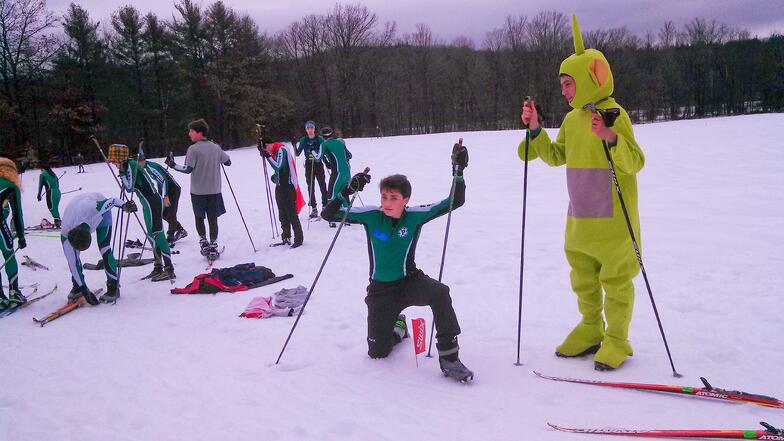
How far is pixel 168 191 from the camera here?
8484 mm

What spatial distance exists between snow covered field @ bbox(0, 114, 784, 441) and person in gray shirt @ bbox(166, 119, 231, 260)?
26.0 inches

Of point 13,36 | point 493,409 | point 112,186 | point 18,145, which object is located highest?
point 13,36

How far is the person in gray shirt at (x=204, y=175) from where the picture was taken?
7.28 meters

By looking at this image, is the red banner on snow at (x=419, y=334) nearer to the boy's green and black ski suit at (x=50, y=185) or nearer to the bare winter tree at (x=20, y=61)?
the boy's green and black ski suit at (x=50, y=185)

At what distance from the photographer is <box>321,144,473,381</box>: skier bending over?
11.8 feet

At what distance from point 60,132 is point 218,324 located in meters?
35.6

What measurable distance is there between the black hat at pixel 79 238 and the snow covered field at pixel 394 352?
83 cm

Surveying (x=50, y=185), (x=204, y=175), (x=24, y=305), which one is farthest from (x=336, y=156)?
(x=50, y=185)

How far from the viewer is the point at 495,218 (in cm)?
934

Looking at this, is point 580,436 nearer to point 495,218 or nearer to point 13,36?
point 495,218

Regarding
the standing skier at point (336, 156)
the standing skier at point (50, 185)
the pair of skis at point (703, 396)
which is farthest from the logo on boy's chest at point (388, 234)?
the standing skier at point (50, 185)

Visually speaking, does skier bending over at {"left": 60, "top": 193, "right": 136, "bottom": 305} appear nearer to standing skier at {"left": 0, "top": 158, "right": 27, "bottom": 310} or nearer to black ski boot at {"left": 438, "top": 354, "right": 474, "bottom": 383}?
standing skier at {"left": 0, "top": 158, "right": 27, "bottom": 310}

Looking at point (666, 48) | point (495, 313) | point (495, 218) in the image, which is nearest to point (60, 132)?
point (495, 218)

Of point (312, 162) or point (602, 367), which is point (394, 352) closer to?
point (602, 367)
